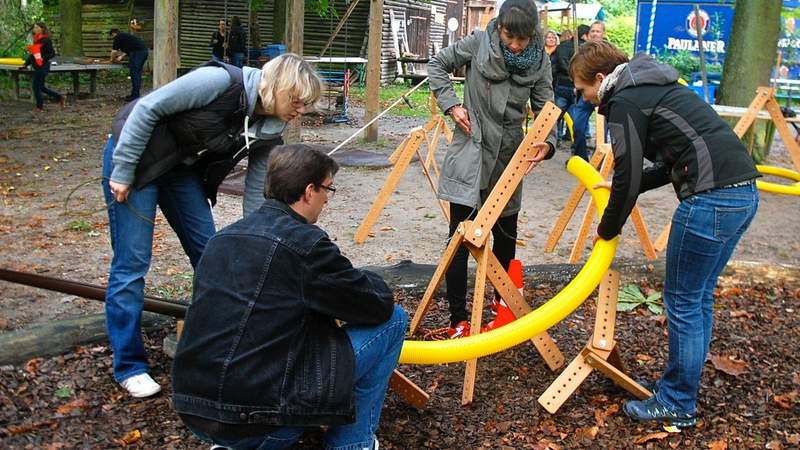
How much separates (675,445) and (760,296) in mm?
2212

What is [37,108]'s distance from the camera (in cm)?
1384

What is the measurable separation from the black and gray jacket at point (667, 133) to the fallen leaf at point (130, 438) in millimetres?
2115

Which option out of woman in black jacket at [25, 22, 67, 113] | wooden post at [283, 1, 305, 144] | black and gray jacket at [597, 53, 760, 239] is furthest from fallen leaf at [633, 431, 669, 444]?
woman in black jacket at [25, 22, 67, 113]

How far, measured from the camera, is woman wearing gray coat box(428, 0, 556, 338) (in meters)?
3.81

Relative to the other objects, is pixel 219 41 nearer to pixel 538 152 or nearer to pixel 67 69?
pixel 67 69

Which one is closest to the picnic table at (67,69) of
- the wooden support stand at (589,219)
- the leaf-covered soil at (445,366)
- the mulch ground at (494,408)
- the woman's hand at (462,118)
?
the leaf-covered soil at (445,366)

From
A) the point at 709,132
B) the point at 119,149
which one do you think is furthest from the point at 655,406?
the point at 119,149

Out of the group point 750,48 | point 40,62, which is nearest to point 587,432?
point 750,48

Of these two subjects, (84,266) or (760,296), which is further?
(84,266)

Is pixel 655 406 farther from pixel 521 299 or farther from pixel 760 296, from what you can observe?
pixel 760 296

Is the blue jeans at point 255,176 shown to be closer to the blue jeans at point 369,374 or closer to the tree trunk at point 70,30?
the blue jeans at point 369,374

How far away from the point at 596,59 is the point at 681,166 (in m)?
0.54

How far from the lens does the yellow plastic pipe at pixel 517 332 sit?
3104 mm

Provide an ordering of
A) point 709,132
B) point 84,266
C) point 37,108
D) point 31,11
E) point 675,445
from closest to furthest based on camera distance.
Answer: point 709,132 < point 675,445 < point 84,266 < point 37,108 < point 31,11
